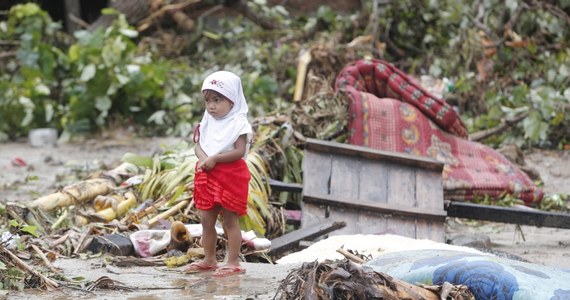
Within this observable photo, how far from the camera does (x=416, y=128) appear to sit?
7.42 metres

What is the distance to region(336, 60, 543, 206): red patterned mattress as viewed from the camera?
7.19 m

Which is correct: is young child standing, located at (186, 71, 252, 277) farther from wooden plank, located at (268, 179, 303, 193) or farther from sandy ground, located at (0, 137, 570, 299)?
wooden plank, located at (268, 179, 303, 193)

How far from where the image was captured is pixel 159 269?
14.3 ft

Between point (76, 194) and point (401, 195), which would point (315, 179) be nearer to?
point (401, 195)

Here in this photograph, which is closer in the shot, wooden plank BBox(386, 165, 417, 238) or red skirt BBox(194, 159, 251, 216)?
red skirt BBox(194, 159, 251, 216)

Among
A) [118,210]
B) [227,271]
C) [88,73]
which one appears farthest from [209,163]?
[88,73]

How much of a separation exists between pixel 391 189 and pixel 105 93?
524 cm

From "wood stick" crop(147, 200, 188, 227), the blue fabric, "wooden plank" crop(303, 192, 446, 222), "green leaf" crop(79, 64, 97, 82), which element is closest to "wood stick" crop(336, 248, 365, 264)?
the blue fabric

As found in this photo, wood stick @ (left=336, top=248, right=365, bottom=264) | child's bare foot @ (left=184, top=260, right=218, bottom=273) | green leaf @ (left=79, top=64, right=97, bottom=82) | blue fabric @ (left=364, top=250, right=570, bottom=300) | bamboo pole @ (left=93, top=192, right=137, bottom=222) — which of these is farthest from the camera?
green leaf @ (left=79, top=64, right=97, bottom=82)

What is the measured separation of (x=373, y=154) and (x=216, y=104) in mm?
2251

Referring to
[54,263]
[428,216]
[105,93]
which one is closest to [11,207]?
[54,263]

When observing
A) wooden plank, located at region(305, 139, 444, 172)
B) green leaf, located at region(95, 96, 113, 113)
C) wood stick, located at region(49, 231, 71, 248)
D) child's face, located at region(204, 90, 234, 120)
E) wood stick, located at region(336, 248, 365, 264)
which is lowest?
wood stick, located at region(49, 231, 71, 248)

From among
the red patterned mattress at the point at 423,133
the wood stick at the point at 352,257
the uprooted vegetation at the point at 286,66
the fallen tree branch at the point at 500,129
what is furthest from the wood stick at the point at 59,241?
the fallen tree branch at the point at 500,129

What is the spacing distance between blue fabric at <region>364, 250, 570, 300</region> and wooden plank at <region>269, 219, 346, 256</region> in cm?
136
